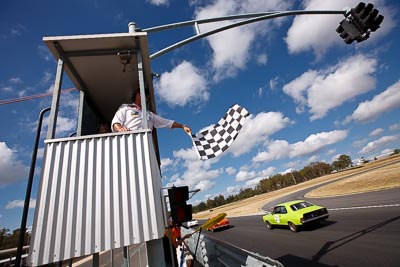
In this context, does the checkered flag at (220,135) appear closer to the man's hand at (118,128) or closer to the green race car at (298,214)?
the man's hand at (118,128)

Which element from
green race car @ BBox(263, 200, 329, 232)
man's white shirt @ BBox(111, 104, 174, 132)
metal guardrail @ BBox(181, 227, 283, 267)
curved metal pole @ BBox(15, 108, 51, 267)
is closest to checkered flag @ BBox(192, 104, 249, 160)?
man's white shirt @ BBox(111, 104, 174, 132)

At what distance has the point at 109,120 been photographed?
587cm

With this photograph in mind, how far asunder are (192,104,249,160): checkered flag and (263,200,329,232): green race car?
1067 centimetres

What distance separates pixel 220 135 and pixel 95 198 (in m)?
2.31

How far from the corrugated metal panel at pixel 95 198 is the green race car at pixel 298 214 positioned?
1195 centimetres

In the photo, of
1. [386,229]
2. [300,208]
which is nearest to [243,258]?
[386,229]

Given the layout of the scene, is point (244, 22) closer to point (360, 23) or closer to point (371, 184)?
point (360, 23)

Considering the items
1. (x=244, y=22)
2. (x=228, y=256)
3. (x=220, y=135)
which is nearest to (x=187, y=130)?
(x=220, y=135)

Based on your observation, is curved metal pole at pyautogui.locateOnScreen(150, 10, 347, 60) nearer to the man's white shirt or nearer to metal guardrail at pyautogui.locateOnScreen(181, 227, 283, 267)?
the man's white shirt

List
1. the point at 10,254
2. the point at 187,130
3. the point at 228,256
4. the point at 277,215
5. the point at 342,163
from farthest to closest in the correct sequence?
the point at 342,163 → the point at 277,215 → the point at 10,254 → the point at 228,256 → the point at 187,130

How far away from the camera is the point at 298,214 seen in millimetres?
12594

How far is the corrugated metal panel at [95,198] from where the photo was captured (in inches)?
97.3

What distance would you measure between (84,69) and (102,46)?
0.71 meters

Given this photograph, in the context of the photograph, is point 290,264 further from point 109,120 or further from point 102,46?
point 102,46
